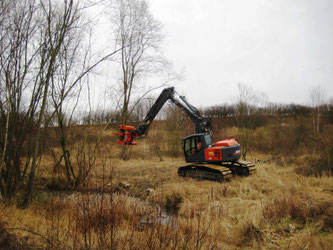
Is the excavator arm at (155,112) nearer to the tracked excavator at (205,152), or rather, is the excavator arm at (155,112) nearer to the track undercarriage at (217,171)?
the tracked excavator at (205,152)

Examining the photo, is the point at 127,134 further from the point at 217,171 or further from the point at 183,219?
the point at 183,219

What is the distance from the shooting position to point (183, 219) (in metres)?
4.96

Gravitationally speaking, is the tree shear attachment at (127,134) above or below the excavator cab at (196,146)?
above

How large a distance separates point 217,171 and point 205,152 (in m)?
1.05

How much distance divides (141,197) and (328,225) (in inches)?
222

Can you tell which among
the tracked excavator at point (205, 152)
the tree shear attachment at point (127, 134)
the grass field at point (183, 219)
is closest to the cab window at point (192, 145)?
the tracked excavator at point (205, 152)

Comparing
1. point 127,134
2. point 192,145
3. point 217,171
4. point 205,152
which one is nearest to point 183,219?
point 217,171

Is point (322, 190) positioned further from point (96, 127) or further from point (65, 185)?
point (65, 185)

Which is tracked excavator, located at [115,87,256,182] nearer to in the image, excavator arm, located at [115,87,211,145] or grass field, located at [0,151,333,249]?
excavator arm, located at [115,87,211,145]

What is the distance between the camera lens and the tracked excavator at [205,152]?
9.15m

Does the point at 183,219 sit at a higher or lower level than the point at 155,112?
lower

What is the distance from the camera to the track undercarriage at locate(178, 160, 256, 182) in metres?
8.81

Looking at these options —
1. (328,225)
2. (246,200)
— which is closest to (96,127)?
(246,200)

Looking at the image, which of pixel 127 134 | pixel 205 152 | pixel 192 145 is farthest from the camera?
pixel 127 134
